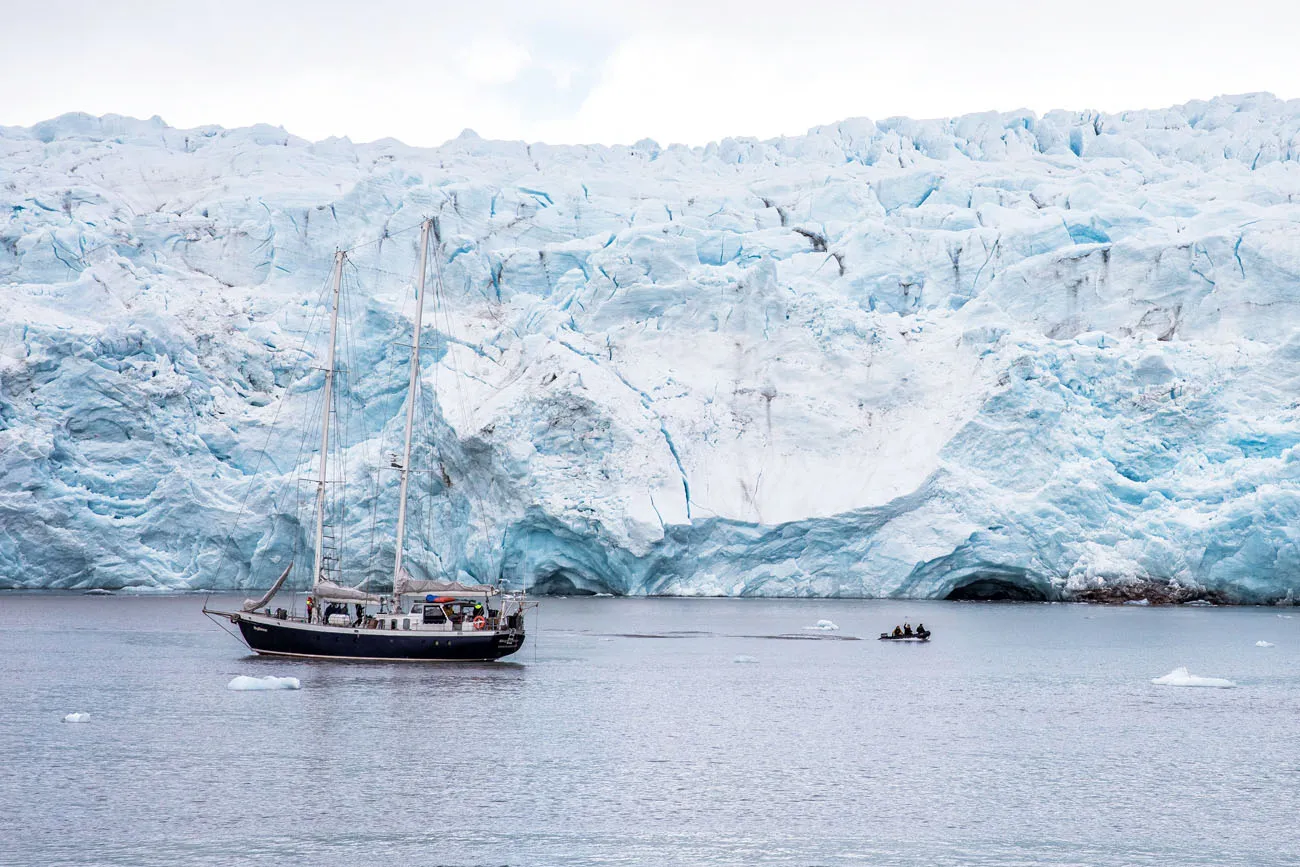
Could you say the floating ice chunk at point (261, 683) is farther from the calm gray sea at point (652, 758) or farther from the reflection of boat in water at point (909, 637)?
the reflection of boat in water at point (909, 637)

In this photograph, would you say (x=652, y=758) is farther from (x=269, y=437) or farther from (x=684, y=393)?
(x=269, y=437)

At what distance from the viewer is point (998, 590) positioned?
4056cm

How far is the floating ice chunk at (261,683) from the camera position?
19156 mm

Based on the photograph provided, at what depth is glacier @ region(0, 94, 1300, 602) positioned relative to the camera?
34594mm

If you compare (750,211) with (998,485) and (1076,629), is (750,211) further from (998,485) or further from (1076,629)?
(1076,629)

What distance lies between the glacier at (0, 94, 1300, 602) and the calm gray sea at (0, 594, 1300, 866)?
29.0 ft

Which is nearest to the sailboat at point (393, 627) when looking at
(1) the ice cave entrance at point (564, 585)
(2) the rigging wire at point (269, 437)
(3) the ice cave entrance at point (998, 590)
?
(2) the rigging wire at point (269, 437)

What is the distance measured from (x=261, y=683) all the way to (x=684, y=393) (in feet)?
66.8

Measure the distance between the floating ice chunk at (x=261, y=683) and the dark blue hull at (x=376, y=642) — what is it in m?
3.63

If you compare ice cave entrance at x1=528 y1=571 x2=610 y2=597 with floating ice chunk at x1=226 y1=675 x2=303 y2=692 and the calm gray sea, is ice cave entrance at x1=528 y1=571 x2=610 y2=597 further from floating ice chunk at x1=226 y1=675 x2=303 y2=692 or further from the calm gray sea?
floating ice chunk at x1=226 y1=675 x2=303 y2=692

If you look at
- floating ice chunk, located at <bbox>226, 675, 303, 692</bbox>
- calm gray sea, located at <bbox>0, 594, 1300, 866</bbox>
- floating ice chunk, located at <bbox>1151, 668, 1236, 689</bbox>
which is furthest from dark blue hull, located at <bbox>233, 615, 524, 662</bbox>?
floating ice chunk, located at <bbox>1151, 668, 1236, 689</bbox>

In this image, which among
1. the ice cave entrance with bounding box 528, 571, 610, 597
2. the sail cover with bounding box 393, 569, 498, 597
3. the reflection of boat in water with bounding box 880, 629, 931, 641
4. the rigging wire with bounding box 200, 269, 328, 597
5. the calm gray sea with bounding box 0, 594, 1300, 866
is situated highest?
the rigging wire with bounding box 200, 269, 328, 597

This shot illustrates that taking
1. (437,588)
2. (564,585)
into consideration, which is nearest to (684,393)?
(564,585)

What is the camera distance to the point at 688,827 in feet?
36.7
